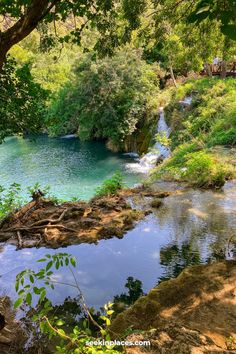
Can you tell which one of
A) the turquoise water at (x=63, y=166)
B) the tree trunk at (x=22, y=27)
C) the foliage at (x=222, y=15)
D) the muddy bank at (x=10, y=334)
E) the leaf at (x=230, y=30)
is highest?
the tree trunk at (x=22, y=27)

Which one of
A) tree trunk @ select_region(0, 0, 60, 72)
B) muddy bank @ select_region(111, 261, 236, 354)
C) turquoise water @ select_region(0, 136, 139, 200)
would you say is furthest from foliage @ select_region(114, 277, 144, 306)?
turquoise water @ select_region(0, 136, 139, 200)

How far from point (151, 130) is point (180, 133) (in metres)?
7.05

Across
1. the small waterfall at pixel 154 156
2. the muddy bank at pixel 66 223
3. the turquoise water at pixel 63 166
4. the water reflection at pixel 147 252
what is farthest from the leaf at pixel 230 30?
the small waterfall at pixel 154 156

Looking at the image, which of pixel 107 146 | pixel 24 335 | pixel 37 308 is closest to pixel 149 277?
pixel 37 308

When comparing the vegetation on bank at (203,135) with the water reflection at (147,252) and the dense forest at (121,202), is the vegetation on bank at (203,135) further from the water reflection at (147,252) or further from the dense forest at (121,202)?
the water reflection at (147,252)

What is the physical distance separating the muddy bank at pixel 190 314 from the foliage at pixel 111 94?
22295mm

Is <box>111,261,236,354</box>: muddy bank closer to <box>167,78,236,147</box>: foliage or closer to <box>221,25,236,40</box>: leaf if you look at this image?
<box>221,25,236,40</box>: leaf

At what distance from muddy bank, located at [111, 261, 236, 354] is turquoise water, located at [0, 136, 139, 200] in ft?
43.7

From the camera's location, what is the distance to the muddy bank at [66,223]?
716 centimetres

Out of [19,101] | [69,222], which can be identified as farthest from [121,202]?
[19,101]

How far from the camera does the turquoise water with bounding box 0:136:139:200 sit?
2075 cm

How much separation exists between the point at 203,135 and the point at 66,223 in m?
9.55

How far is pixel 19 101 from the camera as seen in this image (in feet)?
22.5

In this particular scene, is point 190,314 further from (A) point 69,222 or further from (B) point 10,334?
(A) point 69,222
